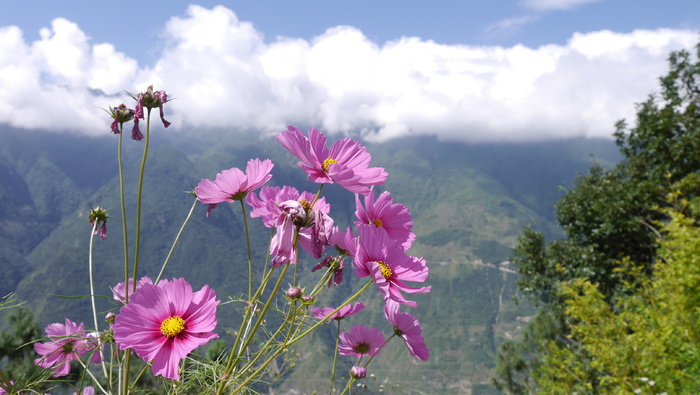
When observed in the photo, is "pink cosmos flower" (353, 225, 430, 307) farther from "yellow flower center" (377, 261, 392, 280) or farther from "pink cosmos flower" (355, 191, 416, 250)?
"pink cosmos flower" (355, 191, 416, 250)

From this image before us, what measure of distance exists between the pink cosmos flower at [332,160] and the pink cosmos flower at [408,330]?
1.17ft

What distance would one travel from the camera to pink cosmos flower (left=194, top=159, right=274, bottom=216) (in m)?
0.98

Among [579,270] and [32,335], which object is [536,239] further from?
[32,335]

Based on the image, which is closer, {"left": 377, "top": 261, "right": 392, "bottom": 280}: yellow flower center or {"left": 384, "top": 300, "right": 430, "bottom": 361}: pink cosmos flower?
{"left": 377, "top": 261, "right": 392, "bottom": 280}: yellow flower center

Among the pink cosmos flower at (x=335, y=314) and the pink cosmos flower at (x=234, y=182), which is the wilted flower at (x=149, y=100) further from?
the pink cosmos flower at (x=335, y=314)

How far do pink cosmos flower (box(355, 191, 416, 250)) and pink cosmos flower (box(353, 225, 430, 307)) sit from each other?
114 millimetres

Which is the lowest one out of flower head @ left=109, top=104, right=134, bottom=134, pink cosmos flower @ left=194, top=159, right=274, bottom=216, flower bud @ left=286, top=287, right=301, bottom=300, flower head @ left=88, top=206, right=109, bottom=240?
flower bud @ left=286, top=287, right=301, bottom=300

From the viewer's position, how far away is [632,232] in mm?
9562

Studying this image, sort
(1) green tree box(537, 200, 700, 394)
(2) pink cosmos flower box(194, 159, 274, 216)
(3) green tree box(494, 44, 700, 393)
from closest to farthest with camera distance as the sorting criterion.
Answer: (2) pink cosmos flower box(194, 159, 274, 216)
(1) green tree box(537, 200, 700, 394)
(3) green tree box(494, 44, 700, 393)

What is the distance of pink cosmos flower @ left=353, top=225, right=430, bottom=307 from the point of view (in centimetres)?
85

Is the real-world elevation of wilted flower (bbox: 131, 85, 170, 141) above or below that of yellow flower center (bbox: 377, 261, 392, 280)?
above

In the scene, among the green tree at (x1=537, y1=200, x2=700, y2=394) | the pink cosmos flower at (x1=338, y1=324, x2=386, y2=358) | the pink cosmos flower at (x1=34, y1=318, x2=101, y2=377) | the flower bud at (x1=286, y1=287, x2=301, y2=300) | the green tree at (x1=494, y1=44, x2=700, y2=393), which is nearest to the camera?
the flower bud at (x1=286, y1=287, x2=301, y2=300)

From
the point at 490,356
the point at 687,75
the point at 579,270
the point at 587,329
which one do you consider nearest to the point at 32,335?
the point at 587,329

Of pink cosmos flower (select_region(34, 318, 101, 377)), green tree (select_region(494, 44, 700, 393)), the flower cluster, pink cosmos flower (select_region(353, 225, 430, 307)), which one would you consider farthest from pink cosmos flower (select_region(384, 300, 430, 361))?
green tree (select_region(494, 44, 700, 393))
